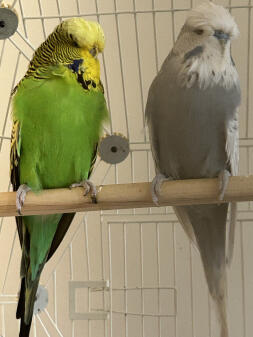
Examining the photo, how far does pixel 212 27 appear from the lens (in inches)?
32.5

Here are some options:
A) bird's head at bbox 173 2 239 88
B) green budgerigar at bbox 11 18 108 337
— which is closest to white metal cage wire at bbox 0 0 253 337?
green budgerigar at bbox 11 18 108 337

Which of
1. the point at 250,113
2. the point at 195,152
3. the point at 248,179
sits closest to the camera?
the point at 248,179

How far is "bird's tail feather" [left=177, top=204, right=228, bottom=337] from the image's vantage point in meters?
0.94

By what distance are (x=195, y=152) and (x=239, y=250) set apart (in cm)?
47

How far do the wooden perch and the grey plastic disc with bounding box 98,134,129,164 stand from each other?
0.46 ft

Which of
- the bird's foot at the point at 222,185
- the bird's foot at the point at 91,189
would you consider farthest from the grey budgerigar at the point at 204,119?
the bird's foot at the point at 91,189

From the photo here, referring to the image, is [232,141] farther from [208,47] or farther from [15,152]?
[15,152]

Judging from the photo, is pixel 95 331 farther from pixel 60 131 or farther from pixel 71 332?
pixel 60 131

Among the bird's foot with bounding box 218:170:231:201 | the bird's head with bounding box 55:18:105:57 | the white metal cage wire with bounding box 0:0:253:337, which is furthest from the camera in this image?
the white metal cage wire with bounding box 0:0:253:337

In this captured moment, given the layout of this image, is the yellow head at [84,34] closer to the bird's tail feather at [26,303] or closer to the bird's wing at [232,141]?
the bird's wing at [232,141]

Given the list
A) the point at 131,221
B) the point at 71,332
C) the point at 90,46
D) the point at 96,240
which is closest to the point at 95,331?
the point at 71,332

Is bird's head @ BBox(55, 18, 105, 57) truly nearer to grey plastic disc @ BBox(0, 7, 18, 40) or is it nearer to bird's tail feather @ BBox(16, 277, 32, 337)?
grey plastic disc @ BBox(0, 7, 18, 40)

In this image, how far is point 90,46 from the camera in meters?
0.94

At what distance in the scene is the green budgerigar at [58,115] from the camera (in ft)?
3.06
